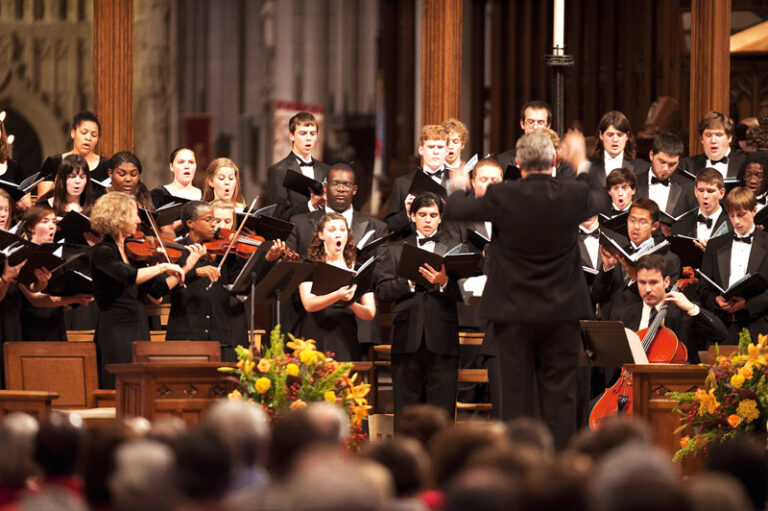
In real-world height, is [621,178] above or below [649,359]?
above

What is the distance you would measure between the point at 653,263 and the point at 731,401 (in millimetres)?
1149

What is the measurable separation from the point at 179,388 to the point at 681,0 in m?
5.77

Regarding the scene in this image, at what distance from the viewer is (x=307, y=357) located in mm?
5223

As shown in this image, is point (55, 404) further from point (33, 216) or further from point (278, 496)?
point (278, 496)

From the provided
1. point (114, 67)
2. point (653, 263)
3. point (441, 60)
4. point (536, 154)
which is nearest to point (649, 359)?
point (653, 263)

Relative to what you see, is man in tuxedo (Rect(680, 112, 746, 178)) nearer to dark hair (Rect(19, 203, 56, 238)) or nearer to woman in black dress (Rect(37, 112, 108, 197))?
woman in black dress (Rect(37, 112, 108, 197))

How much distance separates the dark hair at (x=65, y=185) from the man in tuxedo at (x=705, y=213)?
10.1 ft

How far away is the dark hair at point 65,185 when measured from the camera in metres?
6.63

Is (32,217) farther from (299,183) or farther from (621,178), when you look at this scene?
(621,178)

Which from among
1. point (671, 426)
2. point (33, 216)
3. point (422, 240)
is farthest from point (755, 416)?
point (33, 216)

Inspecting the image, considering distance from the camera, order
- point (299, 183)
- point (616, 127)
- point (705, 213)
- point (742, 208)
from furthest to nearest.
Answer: point (616, 127), point (705, 213), point (299, 183), point (742, 208)

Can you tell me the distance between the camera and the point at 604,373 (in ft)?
21.5

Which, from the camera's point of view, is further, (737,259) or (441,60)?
(441,60)

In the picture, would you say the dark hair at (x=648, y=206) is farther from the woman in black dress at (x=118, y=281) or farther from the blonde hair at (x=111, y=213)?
the blonde hair at (x=111, y=213)
